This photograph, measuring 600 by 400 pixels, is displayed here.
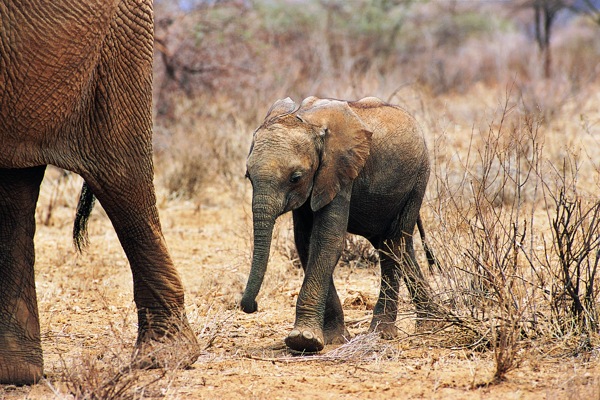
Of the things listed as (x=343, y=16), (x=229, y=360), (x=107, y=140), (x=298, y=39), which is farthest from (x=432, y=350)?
(x=343, y=16)

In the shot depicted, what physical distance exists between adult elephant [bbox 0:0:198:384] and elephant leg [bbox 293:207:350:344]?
0.76 m

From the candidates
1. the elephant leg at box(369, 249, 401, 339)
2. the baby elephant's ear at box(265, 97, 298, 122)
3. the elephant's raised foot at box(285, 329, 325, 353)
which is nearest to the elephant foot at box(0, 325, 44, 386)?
the elephant's raised foot at box(285, 329, 325, 353)

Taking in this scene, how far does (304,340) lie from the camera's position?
16.0 feet

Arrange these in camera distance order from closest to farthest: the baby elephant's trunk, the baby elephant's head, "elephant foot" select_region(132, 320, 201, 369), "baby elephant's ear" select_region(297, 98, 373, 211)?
"elephant foot" select_region(132, 320, 201, 369) < the baby elephant's trunk < the baby elephant's head < "baby elephant's ear" select_region(297, 98, 373, 211)

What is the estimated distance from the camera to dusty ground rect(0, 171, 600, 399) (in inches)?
166

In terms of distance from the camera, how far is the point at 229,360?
4.93 metres

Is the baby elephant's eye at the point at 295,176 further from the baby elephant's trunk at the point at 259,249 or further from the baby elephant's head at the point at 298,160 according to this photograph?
the baby elephant's trunk at the point at 259,249

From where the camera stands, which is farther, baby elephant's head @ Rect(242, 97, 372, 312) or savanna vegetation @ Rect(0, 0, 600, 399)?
baby elephant's head @ Rect(242, 97, 372, 312)

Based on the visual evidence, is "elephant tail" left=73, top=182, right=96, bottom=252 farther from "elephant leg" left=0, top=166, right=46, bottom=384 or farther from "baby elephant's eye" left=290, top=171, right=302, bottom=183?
"baby elephant's eye" left=290, top=171, right=302, bottom=183

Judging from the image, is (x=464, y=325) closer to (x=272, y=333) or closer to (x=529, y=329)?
(x=529, y=329)

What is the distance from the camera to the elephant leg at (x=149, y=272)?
4.68 m

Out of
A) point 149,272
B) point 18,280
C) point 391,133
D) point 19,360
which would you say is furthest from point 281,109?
point 19,360

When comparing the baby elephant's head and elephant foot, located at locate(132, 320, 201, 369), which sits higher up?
the baby elephant's head

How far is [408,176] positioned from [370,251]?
1.99m
